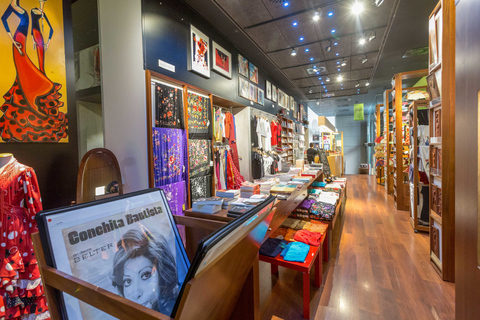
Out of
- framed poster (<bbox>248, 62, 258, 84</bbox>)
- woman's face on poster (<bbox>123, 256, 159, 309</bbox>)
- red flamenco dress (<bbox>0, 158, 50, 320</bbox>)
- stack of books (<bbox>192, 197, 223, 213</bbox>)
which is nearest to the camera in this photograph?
woman's face on poster (<bbox>123, 256, 159, 309</bbox>)

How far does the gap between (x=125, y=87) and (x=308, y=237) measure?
104 inches

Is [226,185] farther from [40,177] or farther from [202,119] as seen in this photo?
[40,177]

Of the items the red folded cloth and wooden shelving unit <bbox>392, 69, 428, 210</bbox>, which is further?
wooden shelving unit <bbox>392, 69, 428, 210</bbox>

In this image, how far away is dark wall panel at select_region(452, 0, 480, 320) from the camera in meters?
1.34

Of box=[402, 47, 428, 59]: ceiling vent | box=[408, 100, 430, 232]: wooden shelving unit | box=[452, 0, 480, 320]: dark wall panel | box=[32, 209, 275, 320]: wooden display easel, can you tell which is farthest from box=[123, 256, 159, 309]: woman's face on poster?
box=[402, 47, 428, 59]: ceiling vent

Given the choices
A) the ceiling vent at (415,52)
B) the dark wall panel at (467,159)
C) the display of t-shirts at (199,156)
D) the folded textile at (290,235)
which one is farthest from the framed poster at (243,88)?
the dark wall panel at (467,159)

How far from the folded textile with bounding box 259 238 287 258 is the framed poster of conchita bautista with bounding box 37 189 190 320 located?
1.04 m

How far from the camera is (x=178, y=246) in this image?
1366mm

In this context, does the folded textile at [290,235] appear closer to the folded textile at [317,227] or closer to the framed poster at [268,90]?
the folded textile at [317,227]

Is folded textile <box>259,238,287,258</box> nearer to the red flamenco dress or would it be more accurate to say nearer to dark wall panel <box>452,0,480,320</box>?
dark wall panel <box>452,0,480,320</box>

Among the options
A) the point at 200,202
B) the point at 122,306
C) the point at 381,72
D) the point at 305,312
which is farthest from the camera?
the point at 381,72

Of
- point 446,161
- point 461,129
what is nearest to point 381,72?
point 446,161

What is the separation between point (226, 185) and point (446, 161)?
3.41 metres

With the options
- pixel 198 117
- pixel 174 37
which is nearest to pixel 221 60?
pixel 174 37
